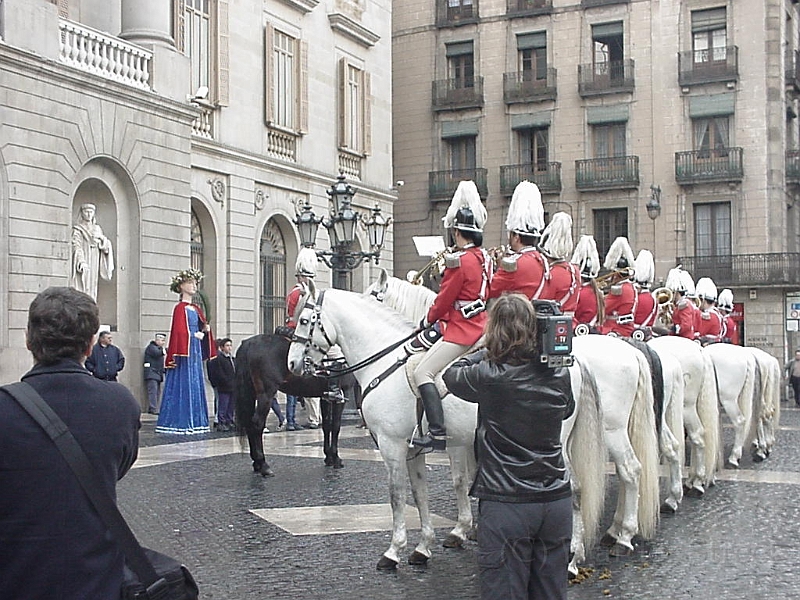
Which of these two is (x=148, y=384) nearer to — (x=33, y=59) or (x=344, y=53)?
(x=33, y=59)

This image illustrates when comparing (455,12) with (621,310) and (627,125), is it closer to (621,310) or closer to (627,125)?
(627,125)

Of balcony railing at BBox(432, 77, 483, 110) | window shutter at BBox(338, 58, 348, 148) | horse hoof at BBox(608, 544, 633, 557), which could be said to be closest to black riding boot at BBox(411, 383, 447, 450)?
horse hoof at BBox(608, 544, 633, 557)

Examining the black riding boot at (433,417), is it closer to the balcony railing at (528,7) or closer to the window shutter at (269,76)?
the window shutter at (269,76)

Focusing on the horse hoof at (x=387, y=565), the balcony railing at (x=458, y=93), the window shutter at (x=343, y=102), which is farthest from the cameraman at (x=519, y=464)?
the balcony railing at (x=458, y=93)

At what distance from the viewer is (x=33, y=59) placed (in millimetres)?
17672

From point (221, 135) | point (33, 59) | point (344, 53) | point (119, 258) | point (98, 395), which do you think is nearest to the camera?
point (98, 395)

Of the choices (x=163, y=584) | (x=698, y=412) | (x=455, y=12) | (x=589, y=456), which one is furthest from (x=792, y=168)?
(x=163, y=584)

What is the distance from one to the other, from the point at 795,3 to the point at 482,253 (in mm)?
37489

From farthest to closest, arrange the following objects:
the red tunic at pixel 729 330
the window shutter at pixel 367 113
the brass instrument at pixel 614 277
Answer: the window shutter at pixel 367 113 → the red tunic at pixel 729 330 → the brass instrument at pixel 614 277

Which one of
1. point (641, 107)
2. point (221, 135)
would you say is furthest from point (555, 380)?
point (641, 107)

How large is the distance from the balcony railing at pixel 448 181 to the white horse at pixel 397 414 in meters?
32.8

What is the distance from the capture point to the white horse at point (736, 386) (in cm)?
1359

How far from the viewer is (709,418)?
11.6m

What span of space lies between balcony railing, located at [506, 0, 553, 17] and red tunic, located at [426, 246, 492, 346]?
3504cm
